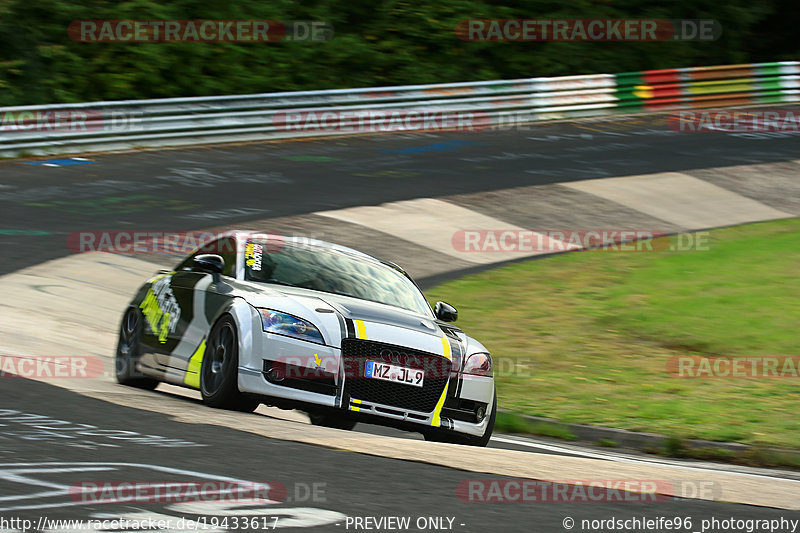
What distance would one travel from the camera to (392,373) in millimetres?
7727

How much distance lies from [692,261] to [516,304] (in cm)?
415

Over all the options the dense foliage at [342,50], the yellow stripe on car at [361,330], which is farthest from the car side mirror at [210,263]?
the dense foliage at [342,50]

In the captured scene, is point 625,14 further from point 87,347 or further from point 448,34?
point 87,347

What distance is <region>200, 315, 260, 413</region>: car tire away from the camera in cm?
775

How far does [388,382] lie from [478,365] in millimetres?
849

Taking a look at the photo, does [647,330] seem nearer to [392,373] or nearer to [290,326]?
[392,373]

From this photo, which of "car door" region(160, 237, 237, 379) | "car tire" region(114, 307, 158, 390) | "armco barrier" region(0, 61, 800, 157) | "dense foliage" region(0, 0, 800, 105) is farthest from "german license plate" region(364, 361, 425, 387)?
"dense foliage" region(0, 0, 800, 105)

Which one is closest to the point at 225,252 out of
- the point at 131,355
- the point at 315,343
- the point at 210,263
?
the point at 210,263

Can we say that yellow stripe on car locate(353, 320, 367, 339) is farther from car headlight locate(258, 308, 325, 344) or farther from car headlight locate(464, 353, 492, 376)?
car headlight locate(464, 353, 492, 376)

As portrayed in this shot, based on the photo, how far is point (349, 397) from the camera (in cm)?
764

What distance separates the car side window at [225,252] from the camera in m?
8.84

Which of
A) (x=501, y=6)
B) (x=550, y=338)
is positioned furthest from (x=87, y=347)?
(x=501, y=6)

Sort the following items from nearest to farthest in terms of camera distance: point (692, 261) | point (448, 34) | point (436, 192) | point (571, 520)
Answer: point (571, 520) < point (692, 261) < point (436, 192) < point (448, 34)

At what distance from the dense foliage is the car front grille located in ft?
61.1
